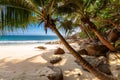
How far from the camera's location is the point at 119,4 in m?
7.10

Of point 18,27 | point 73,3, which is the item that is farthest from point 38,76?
point 73,3

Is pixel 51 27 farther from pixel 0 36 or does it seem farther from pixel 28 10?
pixel 0 36

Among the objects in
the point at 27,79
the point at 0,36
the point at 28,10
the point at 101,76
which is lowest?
the point at 27,79

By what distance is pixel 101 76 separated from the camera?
5668 mm

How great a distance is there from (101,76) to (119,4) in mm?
2921

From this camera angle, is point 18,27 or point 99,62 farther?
point 99,62

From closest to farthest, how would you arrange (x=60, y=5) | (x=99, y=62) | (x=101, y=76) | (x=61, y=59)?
1. (x=101, y=76)
2. (x=60, y=5)
3. (x=99, y=62)
4. (x=61, y=59)

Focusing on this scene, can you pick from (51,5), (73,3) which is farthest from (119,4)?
(51,5)

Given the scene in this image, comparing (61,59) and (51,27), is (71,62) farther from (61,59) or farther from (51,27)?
(51,27)

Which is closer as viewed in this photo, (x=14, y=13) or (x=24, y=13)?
(x=14, y=13)

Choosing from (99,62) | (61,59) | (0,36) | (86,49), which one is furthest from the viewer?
(86,49)

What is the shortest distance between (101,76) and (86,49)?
19.3ft

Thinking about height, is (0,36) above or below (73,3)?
below

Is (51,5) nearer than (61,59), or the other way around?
(51,5)
